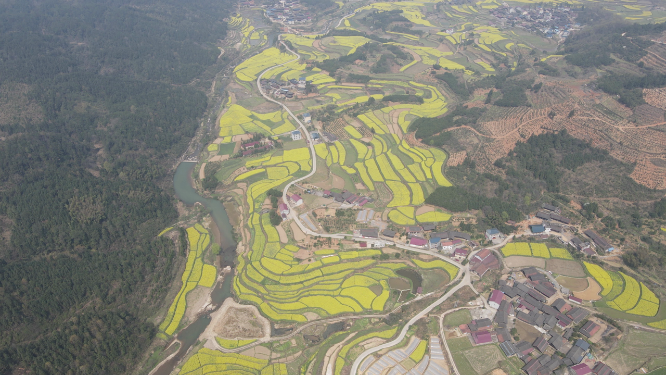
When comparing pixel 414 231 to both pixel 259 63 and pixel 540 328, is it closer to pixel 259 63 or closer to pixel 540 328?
pixel 540 328

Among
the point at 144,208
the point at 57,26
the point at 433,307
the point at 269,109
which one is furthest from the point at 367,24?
the point at 433,307

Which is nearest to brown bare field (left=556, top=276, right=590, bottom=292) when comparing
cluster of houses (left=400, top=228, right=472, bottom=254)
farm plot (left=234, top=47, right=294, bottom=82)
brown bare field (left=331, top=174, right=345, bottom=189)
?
cluster of houses (left=400, top=228, right=472, bottom=254)

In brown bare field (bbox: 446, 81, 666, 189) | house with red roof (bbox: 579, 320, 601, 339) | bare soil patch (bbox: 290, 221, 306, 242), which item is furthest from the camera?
brown bare field (bbox: 446, 81, 666, 189)

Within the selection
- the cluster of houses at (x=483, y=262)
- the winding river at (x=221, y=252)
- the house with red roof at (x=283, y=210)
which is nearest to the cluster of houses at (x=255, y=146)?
the winding river at (x=221, y=252)

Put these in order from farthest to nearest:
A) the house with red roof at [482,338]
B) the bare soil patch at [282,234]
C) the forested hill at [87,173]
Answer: the bare soil patch at [282,234] < the forested hill at [87,173] < the house with red roof at [482,338]

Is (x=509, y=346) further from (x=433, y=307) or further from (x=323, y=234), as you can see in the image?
(x=323, y=234)

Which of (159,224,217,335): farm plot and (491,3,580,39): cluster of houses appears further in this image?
(491,3,580,39): cluster of houses

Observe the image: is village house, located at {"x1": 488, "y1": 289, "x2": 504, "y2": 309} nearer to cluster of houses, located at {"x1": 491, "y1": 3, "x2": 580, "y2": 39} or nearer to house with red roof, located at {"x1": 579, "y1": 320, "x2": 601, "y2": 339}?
house with red roof, located at {"x1": 579, "y1": 320, "x2": 601, "y2": 339}

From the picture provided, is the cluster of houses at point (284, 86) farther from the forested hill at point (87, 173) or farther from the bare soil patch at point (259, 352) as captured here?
the bare soil patch at point (259, 352)
